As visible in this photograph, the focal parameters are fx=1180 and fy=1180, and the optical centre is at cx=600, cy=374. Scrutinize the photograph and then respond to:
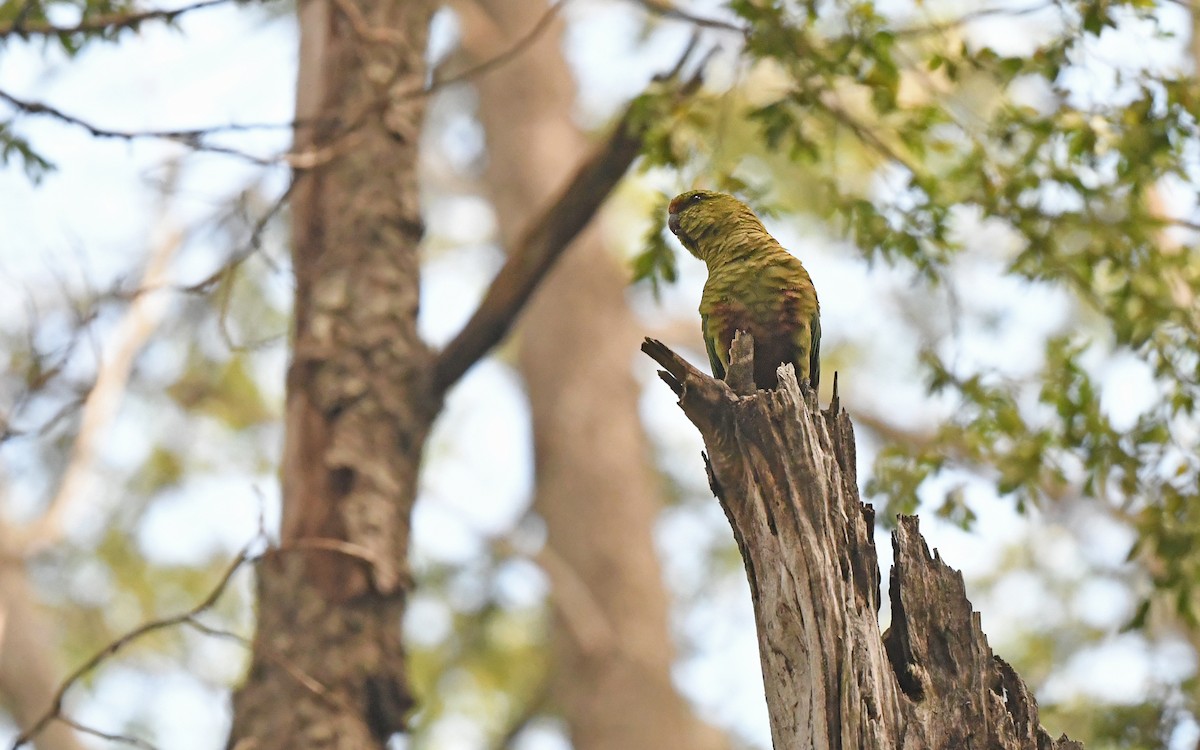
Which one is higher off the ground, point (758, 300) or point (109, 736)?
point (758, 300)

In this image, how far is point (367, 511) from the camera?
5.50m

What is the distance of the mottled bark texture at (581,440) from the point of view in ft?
31.6

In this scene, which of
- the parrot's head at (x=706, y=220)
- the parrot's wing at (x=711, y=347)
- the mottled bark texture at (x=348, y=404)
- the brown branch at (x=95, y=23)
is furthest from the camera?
the mottled bark texture at (x=348, y=404)

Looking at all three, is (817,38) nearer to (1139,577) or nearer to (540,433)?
(540,433)

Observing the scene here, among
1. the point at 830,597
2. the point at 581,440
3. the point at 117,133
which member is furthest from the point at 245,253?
the point at 581,440

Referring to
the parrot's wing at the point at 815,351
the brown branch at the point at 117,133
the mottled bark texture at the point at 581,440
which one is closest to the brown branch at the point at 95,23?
the brown branch at the point at 117,133

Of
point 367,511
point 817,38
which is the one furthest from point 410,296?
point 817,38

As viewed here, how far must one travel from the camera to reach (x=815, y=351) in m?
3.91

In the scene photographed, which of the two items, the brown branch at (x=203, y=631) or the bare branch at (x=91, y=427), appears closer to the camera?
the brown branch at (x=203, y=631)

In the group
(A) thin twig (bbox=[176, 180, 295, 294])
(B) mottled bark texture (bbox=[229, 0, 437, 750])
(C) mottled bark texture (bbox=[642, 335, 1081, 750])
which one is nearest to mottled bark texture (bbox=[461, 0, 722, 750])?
(B) mottled bark texture (bbox=[229, 0, 437, 750])

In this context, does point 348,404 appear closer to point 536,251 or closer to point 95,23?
point 536,251

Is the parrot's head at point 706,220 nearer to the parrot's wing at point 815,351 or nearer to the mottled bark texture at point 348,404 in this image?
the parrot's wing at point 815,351

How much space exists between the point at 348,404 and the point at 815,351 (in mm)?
2605

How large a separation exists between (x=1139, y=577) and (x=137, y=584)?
11.0m
